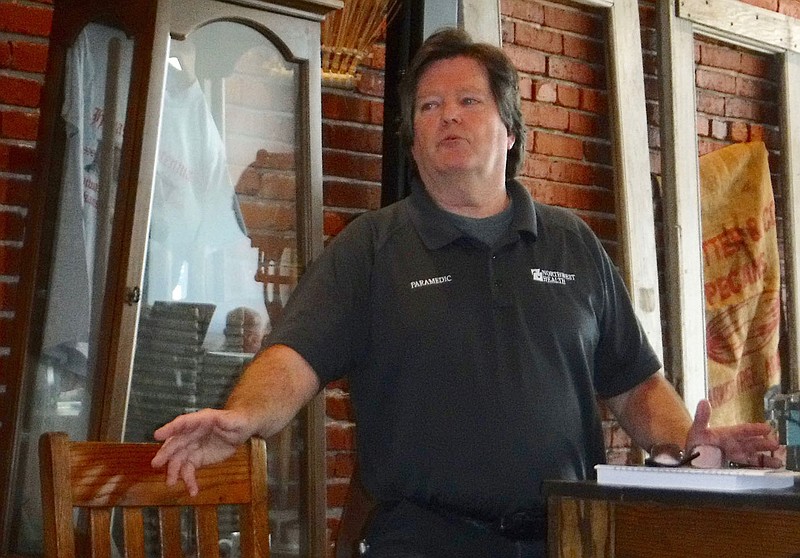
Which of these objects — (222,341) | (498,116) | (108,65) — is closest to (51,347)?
(222,341)

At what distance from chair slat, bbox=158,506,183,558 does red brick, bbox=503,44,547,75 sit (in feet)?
6.53

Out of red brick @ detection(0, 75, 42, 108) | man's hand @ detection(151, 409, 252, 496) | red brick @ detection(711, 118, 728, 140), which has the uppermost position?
red brick @ detection(711, 118, 728, 140)

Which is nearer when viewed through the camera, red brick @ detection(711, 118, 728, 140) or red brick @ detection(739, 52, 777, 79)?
red brick @ detection(711, 118, 728, 140)

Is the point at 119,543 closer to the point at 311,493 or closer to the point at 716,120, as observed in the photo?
the point at 311,493

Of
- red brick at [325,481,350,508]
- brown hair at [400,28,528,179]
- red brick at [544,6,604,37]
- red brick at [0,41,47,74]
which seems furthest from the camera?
red brick at [544,6,604,37]

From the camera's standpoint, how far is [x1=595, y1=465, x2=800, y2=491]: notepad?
1.20 metres

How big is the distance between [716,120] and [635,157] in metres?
0.50

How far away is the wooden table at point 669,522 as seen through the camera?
1.14 meters

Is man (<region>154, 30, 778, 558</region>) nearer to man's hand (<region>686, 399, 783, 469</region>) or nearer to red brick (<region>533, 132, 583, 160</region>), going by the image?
man's hand (<region>686, 399, 783, 469</region>)

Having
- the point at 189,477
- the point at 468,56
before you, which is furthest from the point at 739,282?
the point at 189,477

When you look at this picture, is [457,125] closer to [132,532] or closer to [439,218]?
[439,218]

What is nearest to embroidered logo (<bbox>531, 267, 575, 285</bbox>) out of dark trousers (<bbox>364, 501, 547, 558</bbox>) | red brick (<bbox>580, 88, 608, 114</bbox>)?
dark trousers (<bbox>364, 501, 547, 558</bbox>)

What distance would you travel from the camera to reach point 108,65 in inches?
80.4

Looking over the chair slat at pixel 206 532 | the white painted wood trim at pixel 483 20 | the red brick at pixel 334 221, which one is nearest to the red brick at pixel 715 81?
the white painted wood trim at pixel 483 20
